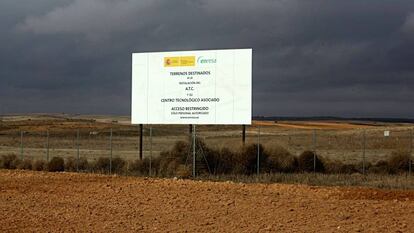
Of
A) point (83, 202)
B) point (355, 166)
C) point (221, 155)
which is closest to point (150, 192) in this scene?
point (83, 202)

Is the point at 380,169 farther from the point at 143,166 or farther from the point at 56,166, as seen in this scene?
the point at 56,166

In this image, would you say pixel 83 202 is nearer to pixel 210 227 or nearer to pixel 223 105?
pixel 210 227

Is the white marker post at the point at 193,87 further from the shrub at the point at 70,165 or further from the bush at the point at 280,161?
the shrub at the point at 70,165

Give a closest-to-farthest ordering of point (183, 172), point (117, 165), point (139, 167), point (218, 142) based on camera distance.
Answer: point (183, 172) < point (139, 167) < point (117, 165) < point (218, 142)

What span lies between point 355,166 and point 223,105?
339 inches

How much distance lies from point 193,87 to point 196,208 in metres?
10.9

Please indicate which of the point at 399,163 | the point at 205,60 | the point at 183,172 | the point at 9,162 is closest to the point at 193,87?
the point at 205,60

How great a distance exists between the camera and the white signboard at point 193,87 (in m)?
24.6

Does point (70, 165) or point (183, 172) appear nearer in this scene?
point (183, 172)

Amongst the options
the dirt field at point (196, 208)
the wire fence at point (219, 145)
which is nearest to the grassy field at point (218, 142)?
the wire fence at point (219, 145)

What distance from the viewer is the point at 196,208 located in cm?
1484

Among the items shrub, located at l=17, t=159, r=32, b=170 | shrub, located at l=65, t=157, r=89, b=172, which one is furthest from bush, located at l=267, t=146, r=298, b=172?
shrub, located at l=17, t=159, r=32, b=170

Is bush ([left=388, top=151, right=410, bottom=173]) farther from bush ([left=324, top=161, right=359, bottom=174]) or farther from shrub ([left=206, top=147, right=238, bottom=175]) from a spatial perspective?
shrub ([left=206, top=147, right=238, bottom=175])

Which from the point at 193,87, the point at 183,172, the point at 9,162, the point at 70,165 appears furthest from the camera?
the point at 9,162
